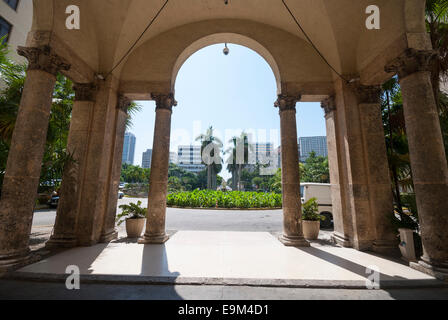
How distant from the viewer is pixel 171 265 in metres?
4.13

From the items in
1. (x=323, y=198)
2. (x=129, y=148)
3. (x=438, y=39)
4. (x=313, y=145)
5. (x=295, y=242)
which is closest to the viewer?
(x=438, y=39)

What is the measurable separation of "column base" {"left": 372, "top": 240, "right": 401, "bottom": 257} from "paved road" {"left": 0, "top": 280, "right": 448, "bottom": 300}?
6.37 feet

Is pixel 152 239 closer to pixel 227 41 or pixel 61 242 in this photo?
pixel 61 242

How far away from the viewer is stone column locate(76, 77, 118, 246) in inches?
221

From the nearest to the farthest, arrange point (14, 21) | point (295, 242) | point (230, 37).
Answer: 1. point (295, 242)
2. point (230, 37)
3. point (14, 21)

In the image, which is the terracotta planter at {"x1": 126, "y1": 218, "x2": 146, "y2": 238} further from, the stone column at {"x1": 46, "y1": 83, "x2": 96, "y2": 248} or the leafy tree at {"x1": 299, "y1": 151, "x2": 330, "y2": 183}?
the leafy tree at {"x1": 299, "y1": 151, "x2": 330, "y2": 183}

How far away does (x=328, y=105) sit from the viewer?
6852mm

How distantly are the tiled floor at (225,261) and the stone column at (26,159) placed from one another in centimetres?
68

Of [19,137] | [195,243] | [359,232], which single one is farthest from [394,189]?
[19,137]

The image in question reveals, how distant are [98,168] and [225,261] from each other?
4956mm

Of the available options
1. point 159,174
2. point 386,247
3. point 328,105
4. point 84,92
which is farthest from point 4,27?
point 386,247

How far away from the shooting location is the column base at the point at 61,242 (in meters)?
5.23
